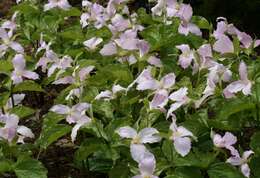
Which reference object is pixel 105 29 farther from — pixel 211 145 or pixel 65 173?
pixel 211 145

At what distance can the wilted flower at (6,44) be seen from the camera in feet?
9.92

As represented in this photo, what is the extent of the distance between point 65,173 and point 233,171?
84 cm

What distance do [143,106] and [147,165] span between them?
490 mm

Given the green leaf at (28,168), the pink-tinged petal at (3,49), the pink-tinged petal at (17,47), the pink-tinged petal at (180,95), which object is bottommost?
the green leaf at (28,168)

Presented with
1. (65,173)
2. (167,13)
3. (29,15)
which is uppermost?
(167,13)

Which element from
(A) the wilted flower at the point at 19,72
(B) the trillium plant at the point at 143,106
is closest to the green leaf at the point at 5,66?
(B) the trillium plant at the point at 143,106

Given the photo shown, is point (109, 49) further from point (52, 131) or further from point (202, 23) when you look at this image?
point (202, 23)

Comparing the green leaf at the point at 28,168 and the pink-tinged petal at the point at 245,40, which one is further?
the pink-tinged petal at the point at 245,40

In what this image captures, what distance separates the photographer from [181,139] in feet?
6.80

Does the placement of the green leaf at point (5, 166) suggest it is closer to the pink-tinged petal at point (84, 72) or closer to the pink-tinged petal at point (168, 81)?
the pink-tinged petal at point (84, 72)

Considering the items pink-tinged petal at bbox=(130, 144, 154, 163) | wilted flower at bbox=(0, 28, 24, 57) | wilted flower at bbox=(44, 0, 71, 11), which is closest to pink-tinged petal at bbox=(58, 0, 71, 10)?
wilted flower at bbox=(44, 0, 71, 11)

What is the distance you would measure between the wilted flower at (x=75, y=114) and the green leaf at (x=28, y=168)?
0.17 meters

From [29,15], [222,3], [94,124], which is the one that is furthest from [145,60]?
[222,3]

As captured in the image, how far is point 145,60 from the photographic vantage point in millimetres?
2562
